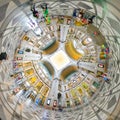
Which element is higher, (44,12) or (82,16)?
(44,12)

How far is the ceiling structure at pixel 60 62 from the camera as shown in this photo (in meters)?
22.8

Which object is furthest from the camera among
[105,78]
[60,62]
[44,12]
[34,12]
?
[60,62]

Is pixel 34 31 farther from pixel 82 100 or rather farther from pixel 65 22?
pixel 82 100

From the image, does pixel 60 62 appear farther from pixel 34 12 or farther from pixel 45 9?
pixel 34 12

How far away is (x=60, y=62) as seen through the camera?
2928 centimetres

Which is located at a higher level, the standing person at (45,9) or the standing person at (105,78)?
the standing person at (45,9)

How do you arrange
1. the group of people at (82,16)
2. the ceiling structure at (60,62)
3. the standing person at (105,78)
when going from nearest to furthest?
the ceiling structure at (60,62) < the group of people at (82,16) < the standing person at (105,78)

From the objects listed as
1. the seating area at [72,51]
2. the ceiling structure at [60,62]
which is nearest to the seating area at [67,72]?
the ceiling structure at [60,62]

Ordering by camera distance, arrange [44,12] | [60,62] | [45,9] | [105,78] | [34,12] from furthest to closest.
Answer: [60,62] < [105,78] < [44,12] < [45,9] < [34,12]

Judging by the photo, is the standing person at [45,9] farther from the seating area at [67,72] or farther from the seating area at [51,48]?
the seating area at [67,72]

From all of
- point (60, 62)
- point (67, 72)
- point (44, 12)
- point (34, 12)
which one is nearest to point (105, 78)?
point (67, 72)

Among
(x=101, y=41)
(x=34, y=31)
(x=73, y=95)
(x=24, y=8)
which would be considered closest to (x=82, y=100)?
(x=73, y=95)

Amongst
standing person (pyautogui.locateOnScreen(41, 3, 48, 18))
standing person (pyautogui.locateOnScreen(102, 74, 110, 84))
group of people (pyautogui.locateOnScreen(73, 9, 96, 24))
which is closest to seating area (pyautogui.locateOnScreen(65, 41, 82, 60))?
standing person (pyautogui.locateOnScreen(102, 74, 110, 84))

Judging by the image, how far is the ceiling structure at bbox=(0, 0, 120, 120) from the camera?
2278cm
